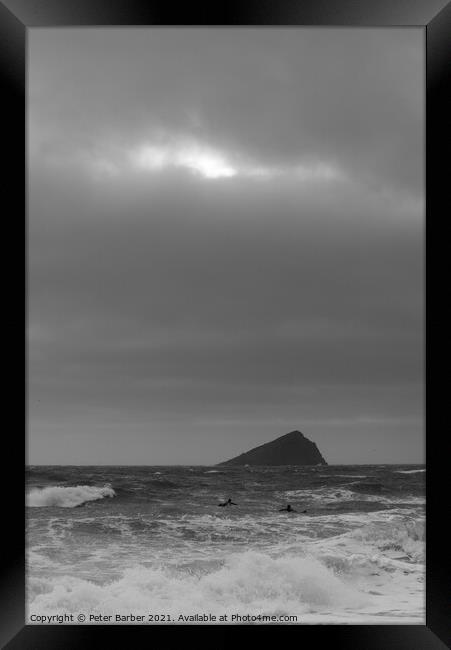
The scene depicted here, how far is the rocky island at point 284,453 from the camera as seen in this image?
61.2ft

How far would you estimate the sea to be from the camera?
490 centimetres

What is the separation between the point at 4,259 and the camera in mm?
1624

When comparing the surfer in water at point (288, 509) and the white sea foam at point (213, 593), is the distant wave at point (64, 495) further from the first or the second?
the white sea foam at point (213, 593)

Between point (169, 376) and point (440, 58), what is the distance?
16199mm

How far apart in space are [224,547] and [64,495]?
3648 millimetres

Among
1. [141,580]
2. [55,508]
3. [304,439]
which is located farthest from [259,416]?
[141,580]

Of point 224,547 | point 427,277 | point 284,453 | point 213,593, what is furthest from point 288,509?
point 427,277

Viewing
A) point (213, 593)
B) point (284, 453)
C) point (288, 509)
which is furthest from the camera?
point (284, 453)

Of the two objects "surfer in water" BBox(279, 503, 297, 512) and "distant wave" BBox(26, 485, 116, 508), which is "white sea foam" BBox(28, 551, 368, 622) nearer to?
"distant wave" BBox(26, 485, 116, 508)

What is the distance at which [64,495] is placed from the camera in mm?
11320

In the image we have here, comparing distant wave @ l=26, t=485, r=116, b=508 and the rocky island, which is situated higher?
distant wave @ l=26, t=485, r=116, b=508

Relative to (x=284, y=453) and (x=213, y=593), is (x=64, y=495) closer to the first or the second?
(x=213, y=593)

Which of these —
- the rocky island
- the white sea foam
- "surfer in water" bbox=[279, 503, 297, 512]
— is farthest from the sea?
the rocky island

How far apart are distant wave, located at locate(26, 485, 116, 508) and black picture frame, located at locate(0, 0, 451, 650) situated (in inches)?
387
